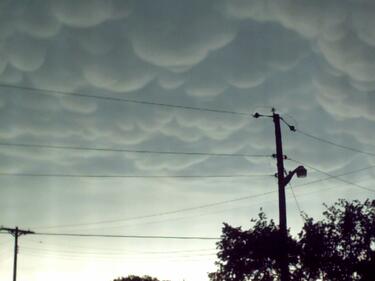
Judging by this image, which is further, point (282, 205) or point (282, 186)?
point (282, 186)

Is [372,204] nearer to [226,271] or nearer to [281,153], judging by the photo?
[226,271]

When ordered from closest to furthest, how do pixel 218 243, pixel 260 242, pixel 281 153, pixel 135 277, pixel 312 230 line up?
pixel 281 153 < pixel 260 242 < pixel 218 243 < pixel 312 230 < pixel 135 277

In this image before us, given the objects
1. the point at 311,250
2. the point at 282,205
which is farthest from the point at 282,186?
the point at 311,250

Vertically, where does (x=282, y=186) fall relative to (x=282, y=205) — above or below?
above

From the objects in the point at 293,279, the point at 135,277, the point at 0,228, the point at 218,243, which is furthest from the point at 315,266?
the point at 135,277

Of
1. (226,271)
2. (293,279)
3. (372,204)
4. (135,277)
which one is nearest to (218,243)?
(226,271)

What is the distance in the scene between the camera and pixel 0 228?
52.2m

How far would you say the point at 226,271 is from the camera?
2947cm

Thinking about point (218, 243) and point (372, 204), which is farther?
point (372, 204)

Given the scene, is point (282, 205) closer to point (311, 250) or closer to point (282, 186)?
point (282, 186)

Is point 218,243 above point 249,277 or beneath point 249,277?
above

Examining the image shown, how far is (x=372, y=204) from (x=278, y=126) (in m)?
15.7

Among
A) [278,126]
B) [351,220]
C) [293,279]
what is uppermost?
[278,126]

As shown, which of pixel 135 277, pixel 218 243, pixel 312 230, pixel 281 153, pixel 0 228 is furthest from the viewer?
pixel 135 277
